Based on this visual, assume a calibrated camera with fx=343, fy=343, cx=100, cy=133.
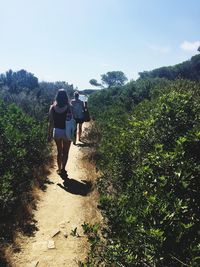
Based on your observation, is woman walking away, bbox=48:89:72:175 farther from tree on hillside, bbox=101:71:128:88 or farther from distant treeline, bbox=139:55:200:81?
tree on hillside, bbox=101:71:128:88

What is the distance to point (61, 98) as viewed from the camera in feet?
26.2

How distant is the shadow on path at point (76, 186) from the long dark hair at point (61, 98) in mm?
1839

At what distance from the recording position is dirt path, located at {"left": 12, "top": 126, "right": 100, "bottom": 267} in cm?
519

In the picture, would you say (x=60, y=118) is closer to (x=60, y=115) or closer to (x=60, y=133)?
(x=60, y=115)

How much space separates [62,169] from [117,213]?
153 inches

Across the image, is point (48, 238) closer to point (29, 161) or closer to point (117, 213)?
point (117, 213)

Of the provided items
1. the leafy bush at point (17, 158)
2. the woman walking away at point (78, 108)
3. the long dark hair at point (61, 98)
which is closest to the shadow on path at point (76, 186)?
the leafy bush at point (17, 158)

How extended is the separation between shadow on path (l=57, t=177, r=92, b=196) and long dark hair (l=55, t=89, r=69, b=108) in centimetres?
184

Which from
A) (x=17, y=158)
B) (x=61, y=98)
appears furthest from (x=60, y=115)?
(x=17, y=158)

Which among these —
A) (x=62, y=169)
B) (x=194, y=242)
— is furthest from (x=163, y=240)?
(x=62, y=169)

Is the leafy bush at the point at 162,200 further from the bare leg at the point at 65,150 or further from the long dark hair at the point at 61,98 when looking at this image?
the long dark hair at the point at 61,98

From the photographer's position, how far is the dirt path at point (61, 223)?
5.19 meters

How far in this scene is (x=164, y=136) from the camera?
5.91 m

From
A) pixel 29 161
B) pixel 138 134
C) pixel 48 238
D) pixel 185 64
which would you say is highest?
pixel 185 64
